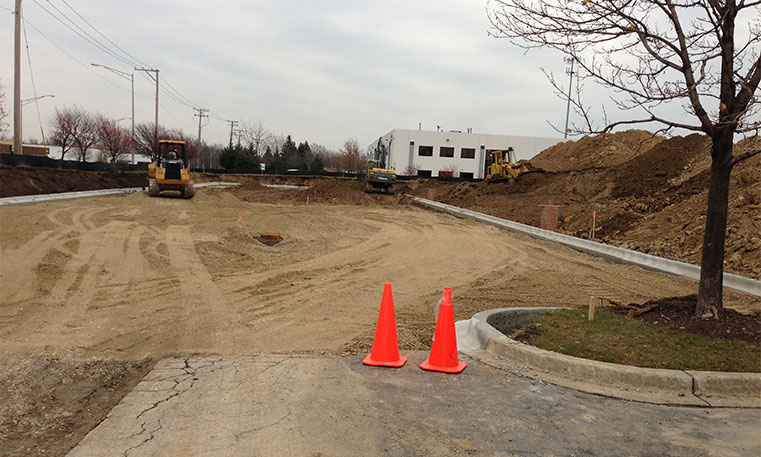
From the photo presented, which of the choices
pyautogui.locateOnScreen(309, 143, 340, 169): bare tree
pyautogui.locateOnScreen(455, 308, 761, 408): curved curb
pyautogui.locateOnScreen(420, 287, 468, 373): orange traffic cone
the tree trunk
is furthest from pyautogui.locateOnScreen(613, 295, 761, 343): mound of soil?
pyautogui.locateOnScreen(309, 143, 340, 169): bare tree

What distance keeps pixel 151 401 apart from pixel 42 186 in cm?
2637

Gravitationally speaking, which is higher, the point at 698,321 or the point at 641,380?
the point at 698,321

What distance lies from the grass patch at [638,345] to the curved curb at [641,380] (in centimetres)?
21

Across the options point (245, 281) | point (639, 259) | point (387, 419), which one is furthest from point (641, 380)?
point (639, 259)

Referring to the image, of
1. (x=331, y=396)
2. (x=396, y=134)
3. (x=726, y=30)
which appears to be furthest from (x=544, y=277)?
(x=396, y=134)

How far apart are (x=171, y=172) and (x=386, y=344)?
950 inches

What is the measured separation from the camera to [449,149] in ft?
255

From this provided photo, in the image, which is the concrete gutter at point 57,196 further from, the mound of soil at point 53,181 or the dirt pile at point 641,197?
the dirt pile at point 641,197

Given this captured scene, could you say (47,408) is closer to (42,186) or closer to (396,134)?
(42,186)

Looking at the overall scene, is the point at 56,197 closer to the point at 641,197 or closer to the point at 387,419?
the point at 387,419

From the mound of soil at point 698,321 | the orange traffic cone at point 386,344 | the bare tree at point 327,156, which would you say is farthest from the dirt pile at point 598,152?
the bare tree at point 327,156

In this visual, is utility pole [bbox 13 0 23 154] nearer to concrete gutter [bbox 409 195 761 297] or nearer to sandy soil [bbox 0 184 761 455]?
sandy soil [bbox 0 184 761 455]

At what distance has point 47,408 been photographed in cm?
436

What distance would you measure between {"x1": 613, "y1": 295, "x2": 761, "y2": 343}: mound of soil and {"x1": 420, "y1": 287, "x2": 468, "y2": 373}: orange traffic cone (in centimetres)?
272
